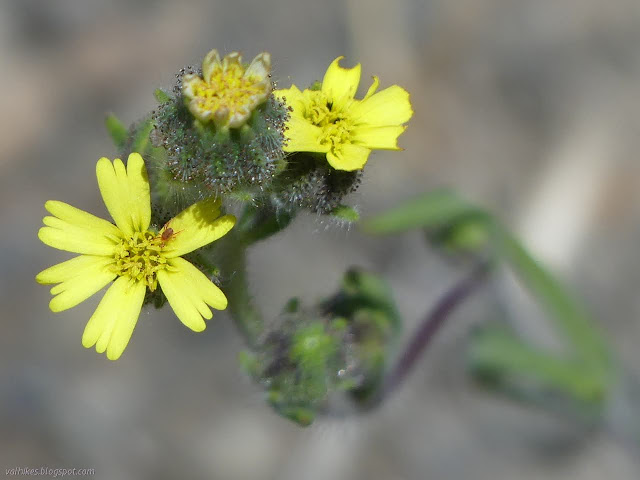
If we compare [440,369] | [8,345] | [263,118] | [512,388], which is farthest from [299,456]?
[263,118]

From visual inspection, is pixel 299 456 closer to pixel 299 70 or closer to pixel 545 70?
pixel 299 70

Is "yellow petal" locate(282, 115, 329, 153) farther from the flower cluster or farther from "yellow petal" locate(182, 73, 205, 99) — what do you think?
"yellow petal" locate(182, 73, 205, 99)

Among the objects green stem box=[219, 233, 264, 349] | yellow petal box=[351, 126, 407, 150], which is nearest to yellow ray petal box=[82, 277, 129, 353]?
green stem box=[219, 233, 264, 349]

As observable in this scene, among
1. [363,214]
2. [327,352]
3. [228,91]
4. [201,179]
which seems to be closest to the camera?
[228,91]

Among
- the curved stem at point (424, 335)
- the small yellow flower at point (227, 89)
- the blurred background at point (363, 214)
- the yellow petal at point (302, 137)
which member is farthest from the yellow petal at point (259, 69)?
the blurred background at point (363, 214)

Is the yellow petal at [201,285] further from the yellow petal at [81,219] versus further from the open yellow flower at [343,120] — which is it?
the open yellow flower at [343,120]

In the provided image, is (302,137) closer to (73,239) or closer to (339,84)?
(339,84)

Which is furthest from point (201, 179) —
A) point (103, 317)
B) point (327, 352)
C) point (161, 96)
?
point (327, 352)
